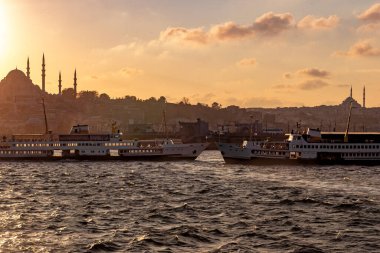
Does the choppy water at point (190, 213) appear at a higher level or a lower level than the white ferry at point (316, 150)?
lower

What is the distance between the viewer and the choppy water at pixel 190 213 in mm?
32094

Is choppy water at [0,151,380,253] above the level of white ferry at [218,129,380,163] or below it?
below

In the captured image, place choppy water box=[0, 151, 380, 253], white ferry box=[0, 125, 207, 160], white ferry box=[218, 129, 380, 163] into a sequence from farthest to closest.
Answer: white ferry box=[0, 125, 207, 160], white ferry box=[218, 129, 380, 163], choppy water box=[0, 151, 380, 253]

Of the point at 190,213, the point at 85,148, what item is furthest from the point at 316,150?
the point at 190,213

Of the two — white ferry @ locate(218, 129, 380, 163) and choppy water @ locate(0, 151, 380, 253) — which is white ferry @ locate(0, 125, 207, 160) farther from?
choppy water @ locate(0, 151, 380, 253)

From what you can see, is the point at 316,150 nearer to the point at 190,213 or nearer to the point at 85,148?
the point at 85,148

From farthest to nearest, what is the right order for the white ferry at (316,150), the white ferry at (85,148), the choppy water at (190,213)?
the white ferry at (85,148), the white ferry at (316,150), the choppy water at (190,213)

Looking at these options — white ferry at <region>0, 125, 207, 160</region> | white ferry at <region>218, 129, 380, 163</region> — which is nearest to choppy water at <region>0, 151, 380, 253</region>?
white ferry at <region>218, 129, 380, 163</region>

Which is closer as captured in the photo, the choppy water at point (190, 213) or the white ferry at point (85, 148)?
the choppy water at point (190, 213)

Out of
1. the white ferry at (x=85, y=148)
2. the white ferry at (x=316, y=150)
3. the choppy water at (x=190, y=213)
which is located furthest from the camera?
the white ferry at (x=85, y=148)

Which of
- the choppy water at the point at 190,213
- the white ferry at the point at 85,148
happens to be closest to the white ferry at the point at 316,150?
the white ferry at the point at 85,148

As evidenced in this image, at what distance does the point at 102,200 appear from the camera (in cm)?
5025

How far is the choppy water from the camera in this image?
32.1 m

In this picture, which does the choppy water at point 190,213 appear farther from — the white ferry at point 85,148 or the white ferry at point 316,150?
the white ferry at point 85,148
